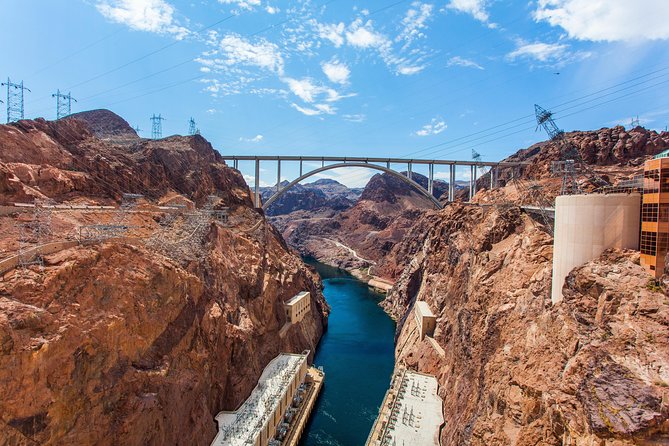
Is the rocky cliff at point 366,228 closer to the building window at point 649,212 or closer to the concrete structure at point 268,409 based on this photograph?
the concrete structure at point 268,409

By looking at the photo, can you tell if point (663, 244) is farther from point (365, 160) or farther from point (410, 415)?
point (365, 160)

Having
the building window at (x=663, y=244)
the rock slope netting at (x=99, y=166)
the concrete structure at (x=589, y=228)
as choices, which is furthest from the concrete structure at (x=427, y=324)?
the rock slope netting at (x=99, y=166)

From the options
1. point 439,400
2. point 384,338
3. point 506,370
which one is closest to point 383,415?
point 439,400

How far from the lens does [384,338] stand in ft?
189

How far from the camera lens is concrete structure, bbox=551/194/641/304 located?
18.6 metres

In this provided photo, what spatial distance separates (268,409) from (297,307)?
18.7 m

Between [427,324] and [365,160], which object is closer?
[427,324]

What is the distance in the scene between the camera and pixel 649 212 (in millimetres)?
17391

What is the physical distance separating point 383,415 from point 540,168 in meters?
47.4

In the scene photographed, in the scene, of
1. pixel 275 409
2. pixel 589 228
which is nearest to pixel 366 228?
pixel 275 409

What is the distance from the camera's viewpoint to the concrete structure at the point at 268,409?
26266 mm

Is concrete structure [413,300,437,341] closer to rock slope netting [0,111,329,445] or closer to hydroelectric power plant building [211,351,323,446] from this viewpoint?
hydroelectric power plant building [211,351,323,446]

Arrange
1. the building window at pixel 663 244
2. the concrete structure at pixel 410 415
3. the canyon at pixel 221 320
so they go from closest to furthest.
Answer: the canyon at pixel 221 320
the building window at pixel 663 244
the concrete structure at pixel 410 415

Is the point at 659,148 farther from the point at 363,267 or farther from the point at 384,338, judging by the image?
the point at 363,267
